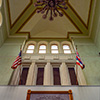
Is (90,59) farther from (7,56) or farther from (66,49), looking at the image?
(7,56)

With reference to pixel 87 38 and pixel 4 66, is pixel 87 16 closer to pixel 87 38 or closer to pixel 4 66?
pixel 87 38

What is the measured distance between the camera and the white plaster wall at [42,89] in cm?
452

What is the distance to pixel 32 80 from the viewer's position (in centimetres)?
636

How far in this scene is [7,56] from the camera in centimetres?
805

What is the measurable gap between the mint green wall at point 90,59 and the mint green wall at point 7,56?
4.47 metres

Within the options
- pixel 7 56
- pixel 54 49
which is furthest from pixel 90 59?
pixel 7 56

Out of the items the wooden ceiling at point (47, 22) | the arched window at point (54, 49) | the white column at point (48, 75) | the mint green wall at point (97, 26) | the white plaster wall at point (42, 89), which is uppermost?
the wooden ceiling at point (47, 22)

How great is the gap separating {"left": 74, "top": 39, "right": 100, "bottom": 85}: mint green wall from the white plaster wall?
1606 millimetres

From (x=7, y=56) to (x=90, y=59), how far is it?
5.70 meters

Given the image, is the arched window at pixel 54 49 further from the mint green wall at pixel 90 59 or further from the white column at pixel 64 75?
the white column at pixel 64 75

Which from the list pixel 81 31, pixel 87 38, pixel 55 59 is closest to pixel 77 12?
pixel 81 31

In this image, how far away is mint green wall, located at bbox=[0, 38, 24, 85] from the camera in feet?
21.1

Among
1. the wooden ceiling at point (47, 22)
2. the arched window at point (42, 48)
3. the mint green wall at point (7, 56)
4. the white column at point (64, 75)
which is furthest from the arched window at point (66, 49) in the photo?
the mint green wall at point (7, 56)

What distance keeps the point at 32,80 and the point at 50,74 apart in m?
1.07
